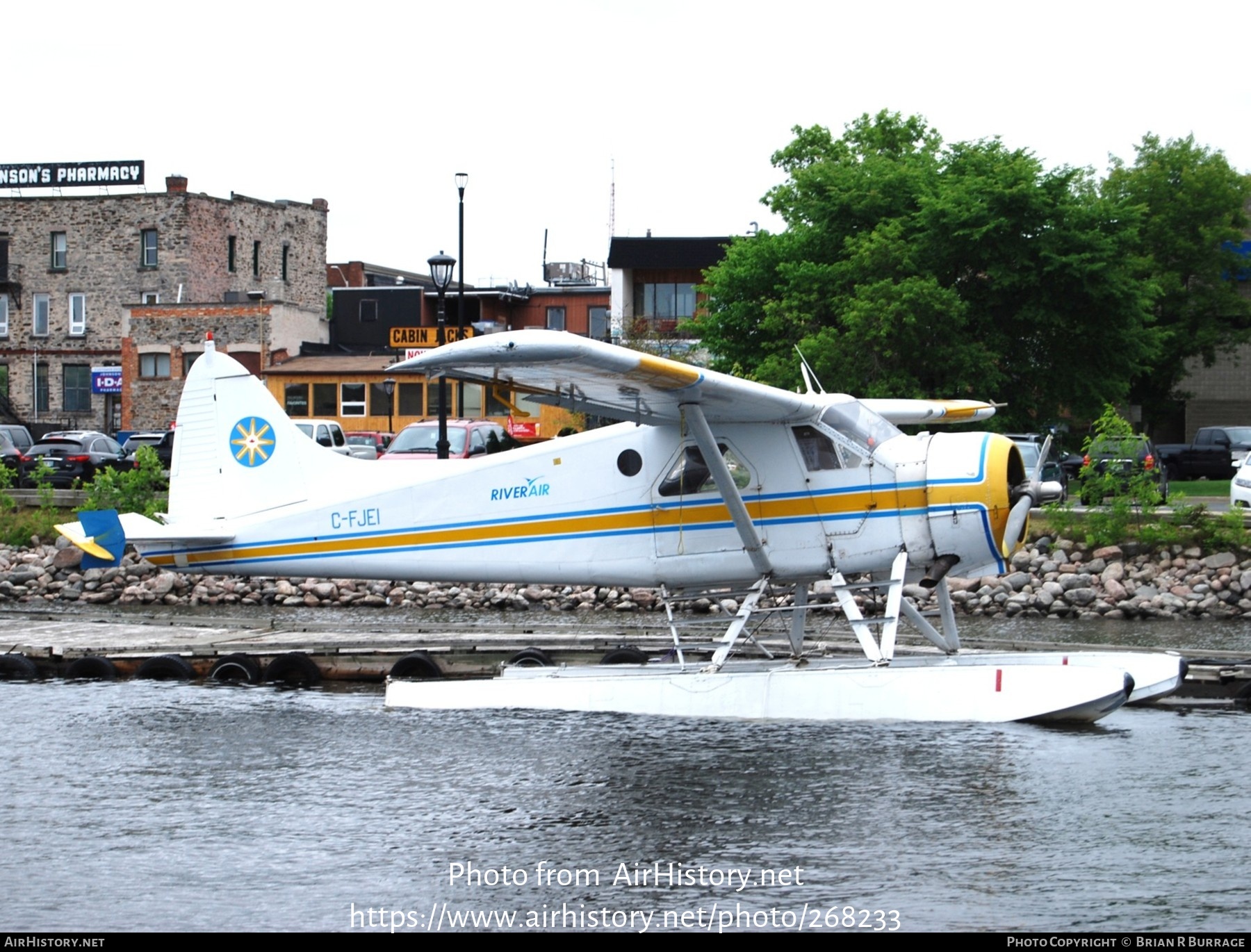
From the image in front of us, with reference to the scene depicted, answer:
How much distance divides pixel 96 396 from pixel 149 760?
49926mm

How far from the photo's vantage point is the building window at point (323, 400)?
50.7 m

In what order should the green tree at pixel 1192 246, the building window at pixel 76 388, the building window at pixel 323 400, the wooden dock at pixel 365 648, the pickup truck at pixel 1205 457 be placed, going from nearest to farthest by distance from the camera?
the wooden dock at pixel 365 648, the pickup truck at pixel 1205 457, the green tree at pixel 1192 246, the building window at pixel 323 400, the building window at pixel 76 388

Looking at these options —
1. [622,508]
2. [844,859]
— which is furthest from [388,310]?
[844,859]

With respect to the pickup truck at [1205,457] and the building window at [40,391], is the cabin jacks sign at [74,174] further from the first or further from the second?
the pickup truck at [1205,457]

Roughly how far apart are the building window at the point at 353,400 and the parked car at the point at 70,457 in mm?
11168

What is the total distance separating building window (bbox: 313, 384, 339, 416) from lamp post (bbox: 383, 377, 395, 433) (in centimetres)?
208

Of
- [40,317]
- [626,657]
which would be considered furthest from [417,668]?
[40,317]

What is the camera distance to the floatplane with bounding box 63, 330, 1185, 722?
12.2 metres

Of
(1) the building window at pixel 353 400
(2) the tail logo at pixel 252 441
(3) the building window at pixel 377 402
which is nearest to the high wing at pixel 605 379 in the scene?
(2) the tail logo at pixel 252 441

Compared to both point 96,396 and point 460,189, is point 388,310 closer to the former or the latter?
point 96,396

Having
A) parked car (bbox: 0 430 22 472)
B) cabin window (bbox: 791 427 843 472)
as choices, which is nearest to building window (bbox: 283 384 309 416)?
parked car (bbox: 0 430 22 472)

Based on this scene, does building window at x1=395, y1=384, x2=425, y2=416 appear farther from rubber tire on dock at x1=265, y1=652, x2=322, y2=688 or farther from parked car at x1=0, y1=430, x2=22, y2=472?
rubber tire on dock at x1=265, y1=652, x2=322, y2=688

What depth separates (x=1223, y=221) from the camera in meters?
44.9

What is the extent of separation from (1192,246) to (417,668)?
3552cm
